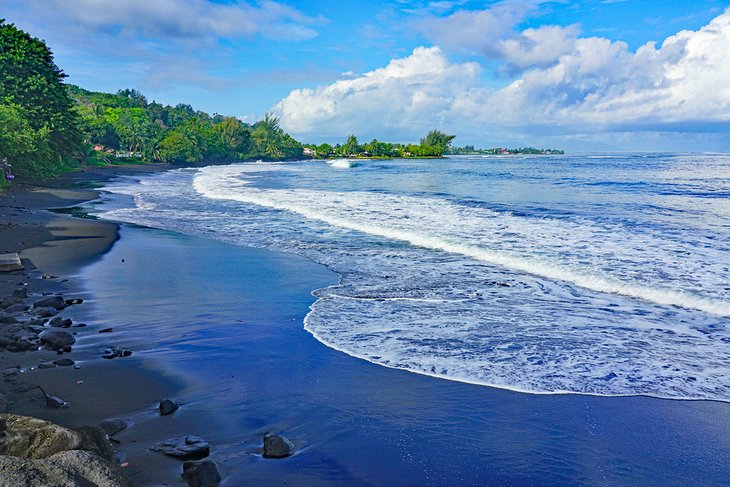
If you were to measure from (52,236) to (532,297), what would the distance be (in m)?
14.1

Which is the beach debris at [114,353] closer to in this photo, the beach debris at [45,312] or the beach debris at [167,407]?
the beach debris at [167,407]

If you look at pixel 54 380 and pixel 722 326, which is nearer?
pixel 54 380

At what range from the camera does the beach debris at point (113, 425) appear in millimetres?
4934

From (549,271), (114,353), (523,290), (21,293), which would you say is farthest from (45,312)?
(549,271)

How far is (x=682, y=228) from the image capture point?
63.1 ft

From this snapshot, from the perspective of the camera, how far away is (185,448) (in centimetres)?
464

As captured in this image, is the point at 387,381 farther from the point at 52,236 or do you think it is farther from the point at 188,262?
the point at 52,236

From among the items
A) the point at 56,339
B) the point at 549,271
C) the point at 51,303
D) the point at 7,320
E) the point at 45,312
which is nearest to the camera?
the point at 56,339

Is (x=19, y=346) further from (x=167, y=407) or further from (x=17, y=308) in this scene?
(x=167, y=407)

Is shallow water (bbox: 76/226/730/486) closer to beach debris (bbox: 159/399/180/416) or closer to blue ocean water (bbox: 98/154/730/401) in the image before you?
beach debris (bbox: 159/399/180/416)

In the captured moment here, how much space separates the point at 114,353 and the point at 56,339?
83cm

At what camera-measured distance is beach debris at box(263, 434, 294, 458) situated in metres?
4.68

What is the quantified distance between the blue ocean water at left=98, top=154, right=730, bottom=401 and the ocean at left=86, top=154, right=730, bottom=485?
0.16 feet

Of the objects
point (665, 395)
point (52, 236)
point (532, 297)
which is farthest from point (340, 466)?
point (52, 236)
